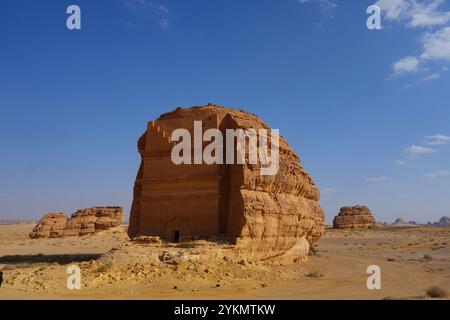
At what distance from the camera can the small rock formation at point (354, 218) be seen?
81438 mm

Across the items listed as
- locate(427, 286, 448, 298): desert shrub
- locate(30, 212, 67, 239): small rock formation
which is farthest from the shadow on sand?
locate(30, 212, 67, 239): small rock formation

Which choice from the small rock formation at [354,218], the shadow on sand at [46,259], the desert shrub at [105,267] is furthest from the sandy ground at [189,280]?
the small rock formation at [354,218]

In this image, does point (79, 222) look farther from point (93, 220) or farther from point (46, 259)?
point (46, 259)

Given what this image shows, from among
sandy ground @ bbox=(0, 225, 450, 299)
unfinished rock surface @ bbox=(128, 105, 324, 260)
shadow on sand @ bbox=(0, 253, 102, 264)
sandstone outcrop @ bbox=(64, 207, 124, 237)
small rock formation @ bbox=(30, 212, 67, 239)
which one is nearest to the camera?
Answer: sandy ground @ bbox=(0, 225, 450, 299)

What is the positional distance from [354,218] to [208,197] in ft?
227

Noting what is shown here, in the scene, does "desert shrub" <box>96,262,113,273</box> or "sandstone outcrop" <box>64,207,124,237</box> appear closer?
"desert shrub" <box>96,262,113,273</box>

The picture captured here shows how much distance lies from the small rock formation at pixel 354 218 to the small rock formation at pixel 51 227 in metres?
53.0

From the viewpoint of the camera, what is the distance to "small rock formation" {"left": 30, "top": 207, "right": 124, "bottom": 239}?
53594mm

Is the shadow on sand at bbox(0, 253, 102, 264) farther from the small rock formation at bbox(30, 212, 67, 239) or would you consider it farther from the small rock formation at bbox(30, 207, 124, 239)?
the small rock formation at bbox(30, 212, 67, 239)

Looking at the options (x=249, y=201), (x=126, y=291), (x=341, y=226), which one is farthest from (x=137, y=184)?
(x=341, y=226)

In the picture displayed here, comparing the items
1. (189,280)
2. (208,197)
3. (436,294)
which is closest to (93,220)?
(208,197)

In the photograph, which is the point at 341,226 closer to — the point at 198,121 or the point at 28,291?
the point at 198,121

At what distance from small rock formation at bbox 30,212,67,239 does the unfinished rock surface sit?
1452 inches
